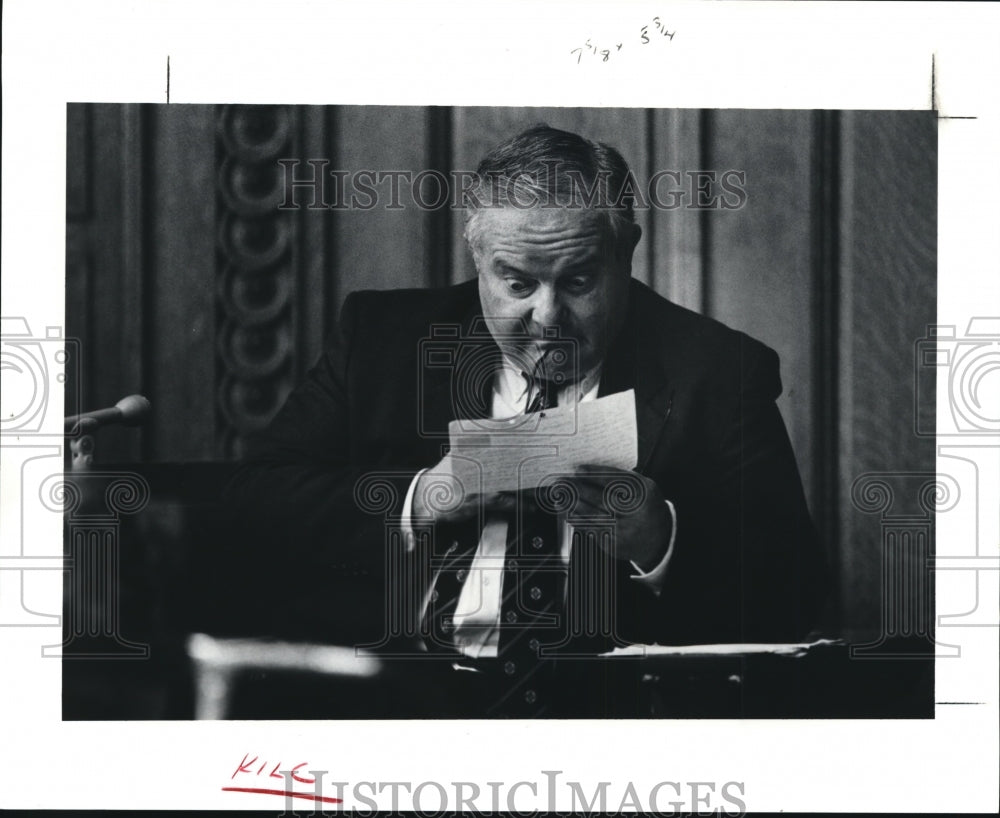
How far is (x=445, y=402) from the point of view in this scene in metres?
3.91

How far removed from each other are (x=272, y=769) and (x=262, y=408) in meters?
1.18

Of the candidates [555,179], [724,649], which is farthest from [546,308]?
[724,649]

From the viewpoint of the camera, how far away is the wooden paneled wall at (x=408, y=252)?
154 inches

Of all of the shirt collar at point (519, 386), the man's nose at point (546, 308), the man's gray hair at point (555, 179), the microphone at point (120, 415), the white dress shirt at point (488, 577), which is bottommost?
the white dress shirt at point (488, 577)

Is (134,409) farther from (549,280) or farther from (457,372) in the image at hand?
(549,280)

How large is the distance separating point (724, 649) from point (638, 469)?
2.17ft

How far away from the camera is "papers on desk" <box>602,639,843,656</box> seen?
3920mm

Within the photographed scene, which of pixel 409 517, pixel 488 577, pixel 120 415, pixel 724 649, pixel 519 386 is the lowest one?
pixel 724 649

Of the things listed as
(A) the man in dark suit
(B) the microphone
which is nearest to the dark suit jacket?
(A) the man in dark suit

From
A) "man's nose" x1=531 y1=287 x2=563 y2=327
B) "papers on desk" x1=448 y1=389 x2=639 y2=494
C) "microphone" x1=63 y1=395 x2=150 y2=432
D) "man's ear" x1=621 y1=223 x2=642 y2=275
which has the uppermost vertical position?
"man's ear" x1=621 y1=223 x2=642 y2=275

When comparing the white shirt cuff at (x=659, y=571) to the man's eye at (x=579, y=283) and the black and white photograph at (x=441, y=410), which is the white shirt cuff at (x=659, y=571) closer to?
the black and white photograph at (x=441, y=410)

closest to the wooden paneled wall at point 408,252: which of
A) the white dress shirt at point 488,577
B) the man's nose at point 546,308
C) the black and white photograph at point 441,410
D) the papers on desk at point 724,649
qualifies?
the black and white photograph at point 441,410

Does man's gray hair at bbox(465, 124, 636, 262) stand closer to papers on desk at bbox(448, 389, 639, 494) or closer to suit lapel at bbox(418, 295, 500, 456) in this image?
suit lapel at bbox(418, 295, 500, 456)

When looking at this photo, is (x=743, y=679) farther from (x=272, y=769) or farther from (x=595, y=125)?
(x=595, y=125)
